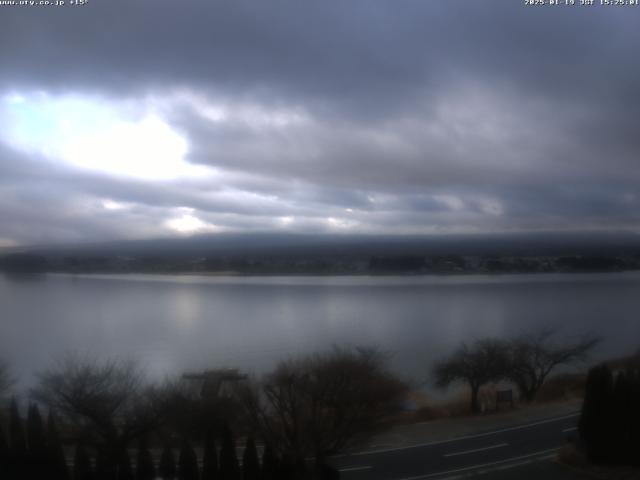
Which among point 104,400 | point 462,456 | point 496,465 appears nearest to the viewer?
point 496,465

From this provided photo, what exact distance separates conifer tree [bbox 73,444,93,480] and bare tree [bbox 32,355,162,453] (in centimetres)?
24

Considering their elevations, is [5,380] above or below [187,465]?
above

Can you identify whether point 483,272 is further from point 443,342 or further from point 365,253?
point 443,342

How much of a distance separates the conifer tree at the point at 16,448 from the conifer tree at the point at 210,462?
1641 millimetres

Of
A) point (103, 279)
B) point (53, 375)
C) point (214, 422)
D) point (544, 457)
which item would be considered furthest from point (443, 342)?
point (103, 279)

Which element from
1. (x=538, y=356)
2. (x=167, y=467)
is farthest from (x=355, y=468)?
(x=538, y=356)

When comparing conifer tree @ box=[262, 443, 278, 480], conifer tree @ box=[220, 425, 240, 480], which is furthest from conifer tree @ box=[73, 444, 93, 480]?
conifer tree @ box=[262, 443, 278, 480]

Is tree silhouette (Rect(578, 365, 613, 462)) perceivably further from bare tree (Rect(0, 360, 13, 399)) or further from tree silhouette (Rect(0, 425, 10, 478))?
bare tree (Rect(0, 360, 13, 399))

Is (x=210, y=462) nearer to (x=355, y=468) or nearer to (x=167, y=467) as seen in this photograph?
(x=167, y=467)

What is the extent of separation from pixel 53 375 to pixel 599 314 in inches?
495

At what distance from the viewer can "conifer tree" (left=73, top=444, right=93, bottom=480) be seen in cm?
513

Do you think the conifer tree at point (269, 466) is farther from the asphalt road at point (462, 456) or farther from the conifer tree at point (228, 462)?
the asphalt road at point (462, 456)

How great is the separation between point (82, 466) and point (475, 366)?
6401 millimetres

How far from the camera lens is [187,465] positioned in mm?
5191
